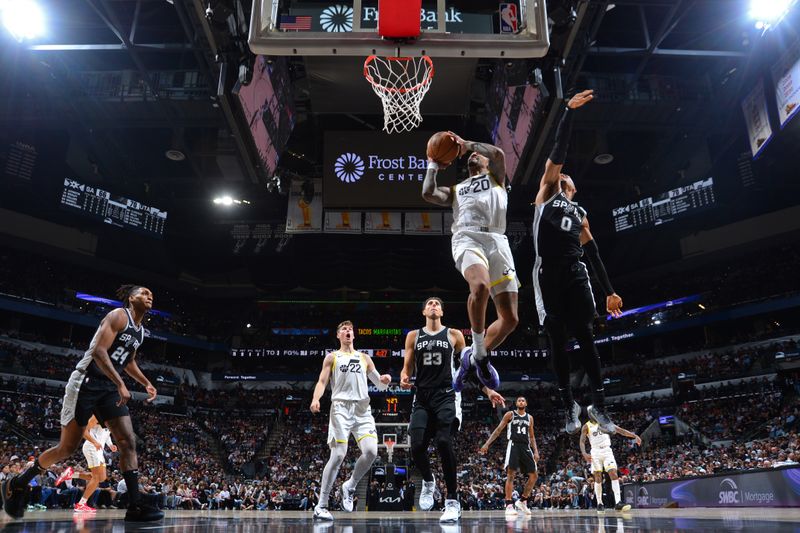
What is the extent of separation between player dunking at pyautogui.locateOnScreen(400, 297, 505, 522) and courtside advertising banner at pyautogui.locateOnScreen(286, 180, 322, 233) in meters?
14.4

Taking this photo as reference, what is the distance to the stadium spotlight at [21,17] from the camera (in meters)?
13.4

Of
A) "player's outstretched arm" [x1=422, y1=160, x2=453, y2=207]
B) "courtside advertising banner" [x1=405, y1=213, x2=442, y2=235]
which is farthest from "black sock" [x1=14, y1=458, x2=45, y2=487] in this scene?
"courtside advertising banner" [x1=405, y1=213, x2=442, y2=235]

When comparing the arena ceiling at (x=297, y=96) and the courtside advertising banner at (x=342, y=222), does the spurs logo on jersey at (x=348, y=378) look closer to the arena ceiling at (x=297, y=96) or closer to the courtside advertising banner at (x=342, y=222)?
the arena ceiling at (x=297, y=96)

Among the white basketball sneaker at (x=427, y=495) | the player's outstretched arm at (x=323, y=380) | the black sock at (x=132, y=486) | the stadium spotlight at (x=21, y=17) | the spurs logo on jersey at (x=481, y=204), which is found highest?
the stadium spotlight at (x=21, y=17)

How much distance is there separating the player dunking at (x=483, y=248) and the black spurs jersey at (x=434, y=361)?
3.07ft

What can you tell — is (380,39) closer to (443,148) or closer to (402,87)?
(443,148)

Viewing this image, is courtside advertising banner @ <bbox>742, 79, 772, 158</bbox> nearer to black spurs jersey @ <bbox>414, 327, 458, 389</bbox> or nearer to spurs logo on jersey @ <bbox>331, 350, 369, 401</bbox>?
black spurs jersey @ <bbox>414, 327, 458, 389</bbox>

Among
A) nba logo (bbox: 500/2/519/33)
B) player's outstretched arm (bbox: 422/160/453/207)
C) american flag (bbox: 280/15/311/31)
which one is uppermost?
nba logo (bbox: 500/2/519/33)

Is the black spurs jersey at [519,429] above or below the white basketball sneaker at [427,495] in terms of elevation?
above

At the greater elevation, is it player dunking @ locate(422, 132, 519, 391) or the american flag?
the american flag

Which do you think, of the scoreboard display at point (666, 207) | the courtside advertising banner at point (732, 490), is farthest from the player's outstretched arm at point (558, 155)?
the scoreboard display at point (666, 207)

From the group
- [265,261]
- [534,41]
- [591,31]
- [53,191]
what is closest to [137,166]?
[53,191]

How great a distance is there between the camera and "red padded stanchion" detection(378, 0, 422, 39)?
6.96m

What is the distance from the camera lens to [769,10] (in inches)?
520
